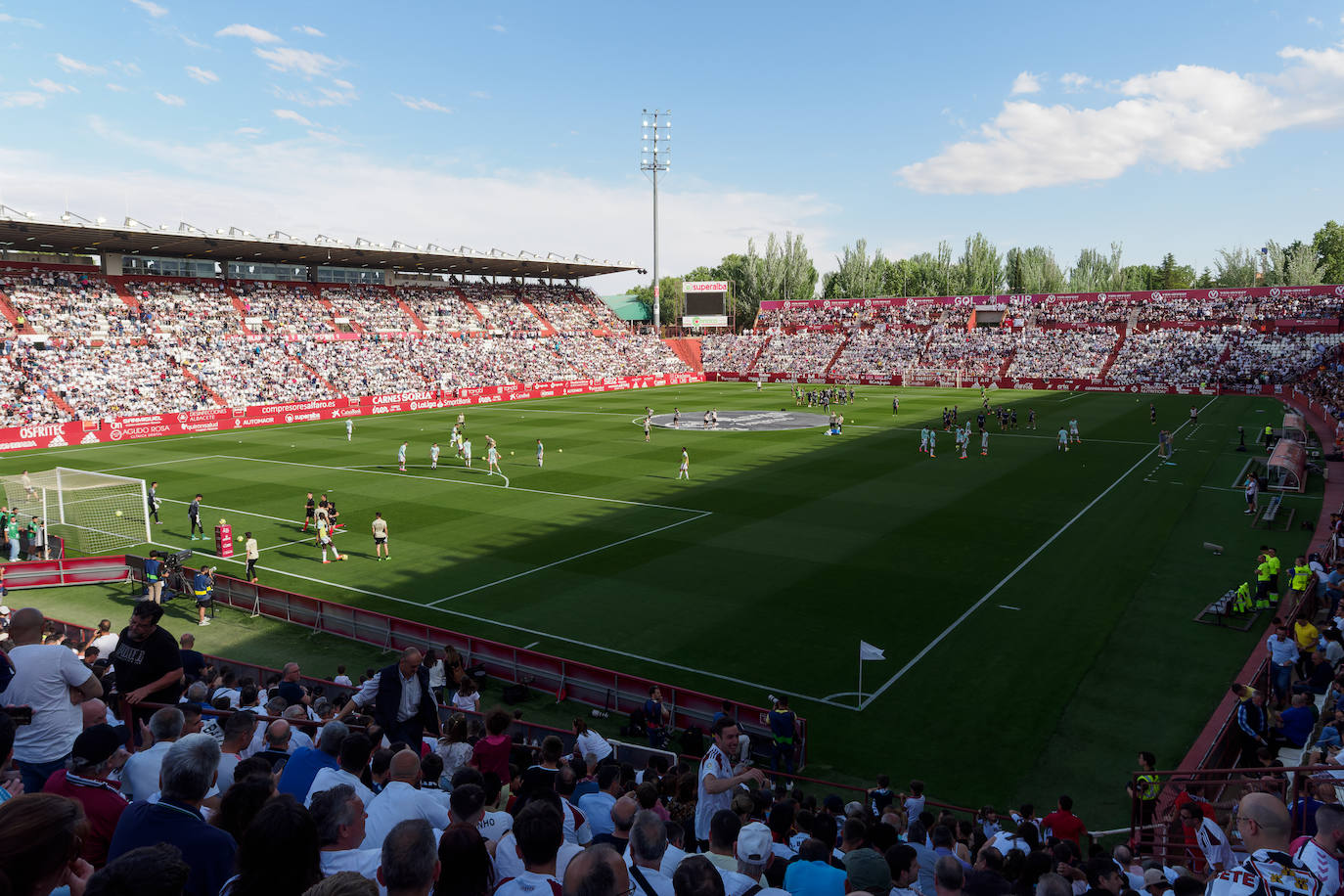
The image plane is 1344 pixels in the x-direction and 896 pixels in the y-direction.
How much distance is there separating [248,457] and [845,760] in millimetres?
38553

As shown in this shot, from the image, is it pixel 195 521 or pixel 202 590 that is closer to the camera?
pixel 202 590

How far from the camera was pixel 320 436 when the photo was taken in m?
51.2

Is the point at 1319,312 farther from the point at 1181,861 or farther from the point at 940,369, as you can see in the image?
the point at 1181,861

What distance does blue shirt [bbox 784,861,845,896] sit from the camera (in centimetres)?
552

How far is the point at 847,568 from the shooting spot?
23.6 metres

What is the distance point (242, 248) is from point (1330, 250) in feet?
511

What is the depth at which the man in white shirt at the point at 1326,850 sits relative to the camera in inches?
198

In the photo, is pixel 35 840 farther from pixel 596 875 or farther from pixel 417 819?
pixel 596 875

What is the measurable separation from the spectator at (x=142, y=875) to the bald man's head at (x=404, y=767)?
2.75 meters

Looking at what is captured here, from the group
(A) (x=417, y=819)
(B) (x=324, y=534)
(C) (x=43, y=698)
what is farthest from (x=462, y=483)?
(A) (x=417, y=819)

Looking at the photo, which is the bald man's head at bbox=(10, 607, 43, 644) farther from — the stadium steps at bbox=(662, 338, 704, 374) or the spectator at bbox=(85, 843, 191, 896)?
the stadium steps at bbox=(662, 338, 704, 374)

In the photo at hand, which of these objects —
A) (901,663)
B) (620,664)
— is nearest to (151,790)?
(620,664)

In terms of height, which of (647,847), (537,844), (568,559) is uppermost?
(537,844)

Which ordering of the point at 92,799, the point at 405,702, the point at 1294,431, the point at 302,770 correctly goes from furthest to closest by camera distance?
1. the point at 1294,431
2. the point at 405,702
3. the point at 302,770
4. the point at 92,799
